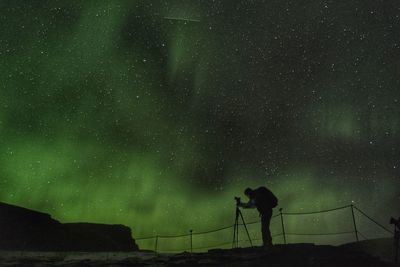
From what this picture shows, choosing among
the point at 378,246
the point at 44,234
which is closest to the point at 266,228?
the point at 378,246

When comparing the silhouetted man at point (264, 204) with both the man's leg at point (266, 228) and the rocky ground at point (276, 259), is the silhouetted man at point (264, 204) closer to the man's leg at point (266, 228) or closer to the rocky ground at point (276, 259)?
the man's leg at point (266, 228)

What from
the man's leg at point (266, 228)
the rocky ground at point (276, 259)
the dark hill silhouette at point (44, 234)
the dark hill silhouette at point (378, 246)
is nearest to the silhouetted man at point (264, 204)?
the man's leg at point (266, 228)

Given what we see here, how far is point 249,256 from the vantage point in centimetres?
1102

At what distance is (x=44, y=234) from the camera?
96.6 ft

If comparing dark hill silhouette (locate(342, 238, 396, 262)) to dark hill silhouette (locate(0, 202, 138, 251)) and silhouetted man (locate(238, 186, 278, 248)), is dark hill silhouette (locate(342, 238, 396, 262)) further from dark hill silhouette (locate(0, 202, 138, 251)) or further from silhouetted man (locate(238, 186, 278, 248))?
dark hill silhouette (locate(0, 202, 138, 251))

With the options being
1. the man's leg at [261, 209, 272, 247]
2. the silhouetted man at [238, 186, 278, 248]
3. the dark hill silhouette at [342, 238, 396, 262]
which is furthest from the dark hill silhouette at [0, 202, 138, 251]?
the dark hill silhouette at [342, 238, 396, 262]

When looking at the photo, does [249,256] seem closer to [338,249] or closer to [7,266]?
[338,249]

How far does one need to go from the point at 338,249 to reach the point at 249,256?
2.84 metres

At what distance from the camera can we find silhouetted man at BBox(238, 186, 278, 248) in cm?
1249

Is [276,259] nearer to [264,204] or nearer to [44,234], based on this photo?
[264,204]

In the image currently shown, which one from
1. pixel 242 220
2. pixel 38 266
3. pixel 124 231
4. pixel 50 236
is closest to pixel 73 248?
pixel 50 236

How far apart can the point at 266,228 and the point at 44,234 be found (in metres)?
22.5

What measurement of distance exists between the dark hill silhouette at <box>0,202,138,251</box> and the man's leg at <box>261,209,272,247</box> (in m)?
18.8

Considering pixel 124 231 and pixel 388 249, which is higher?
pixel 124 231
